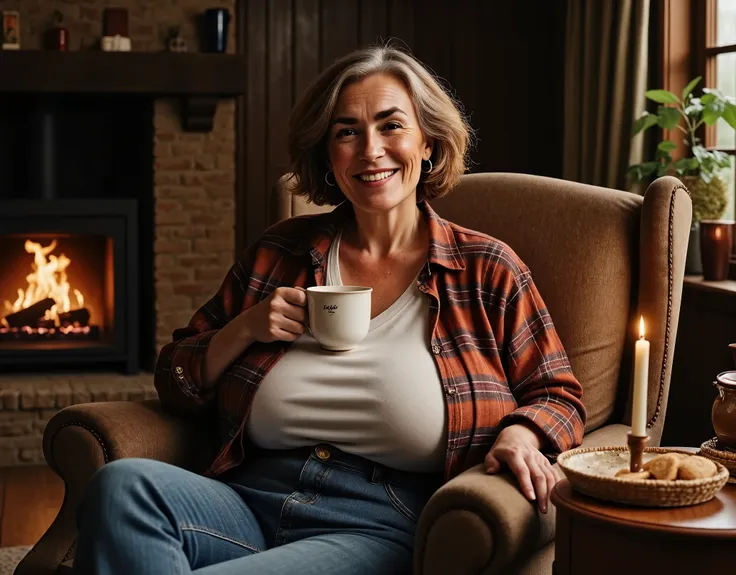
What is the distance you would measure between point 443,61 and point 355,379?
3.07 meters

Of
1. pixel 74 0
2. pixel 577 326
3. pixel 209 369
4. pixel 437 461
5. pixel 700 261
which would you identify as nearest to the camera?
pixel 437 461

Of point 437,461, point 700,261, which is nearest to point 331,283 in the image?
point 437,461

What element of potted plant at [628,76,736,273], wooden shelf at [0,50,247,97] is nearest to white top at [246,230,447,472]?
potted plant at [628,76,736,273]

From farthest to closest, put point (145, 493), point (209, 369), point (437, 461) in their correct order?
1. point (209, 369)
2. point (437, 461)
3. point (145, 493)

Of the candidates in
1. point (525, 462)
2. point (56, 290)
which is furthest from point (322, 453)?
point (56, 290)

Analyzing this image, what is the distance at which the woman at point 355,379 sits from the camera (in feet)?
5.18

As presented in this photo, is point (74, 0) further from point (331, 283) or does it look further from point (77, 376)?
point (331, 283)

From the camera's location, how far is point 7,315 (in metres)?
4.04

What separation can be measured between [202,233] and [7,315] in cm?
80

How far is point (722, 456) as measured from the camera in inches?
A: 59.0

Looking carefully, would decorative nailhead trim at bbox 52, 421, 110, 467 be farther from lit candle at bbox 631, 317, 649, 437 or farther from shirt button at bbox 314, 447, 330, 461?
lit candle at bbox 631, 317, 649, 437

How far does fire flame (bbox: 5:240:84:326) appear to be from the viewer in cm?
405

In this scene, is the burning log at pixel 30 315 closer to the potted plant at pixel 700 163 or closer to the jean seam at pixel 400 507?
the potted plant at pixel 700 163

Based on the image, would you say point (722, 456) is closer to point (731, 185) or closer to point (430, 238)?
point (430, 238)
